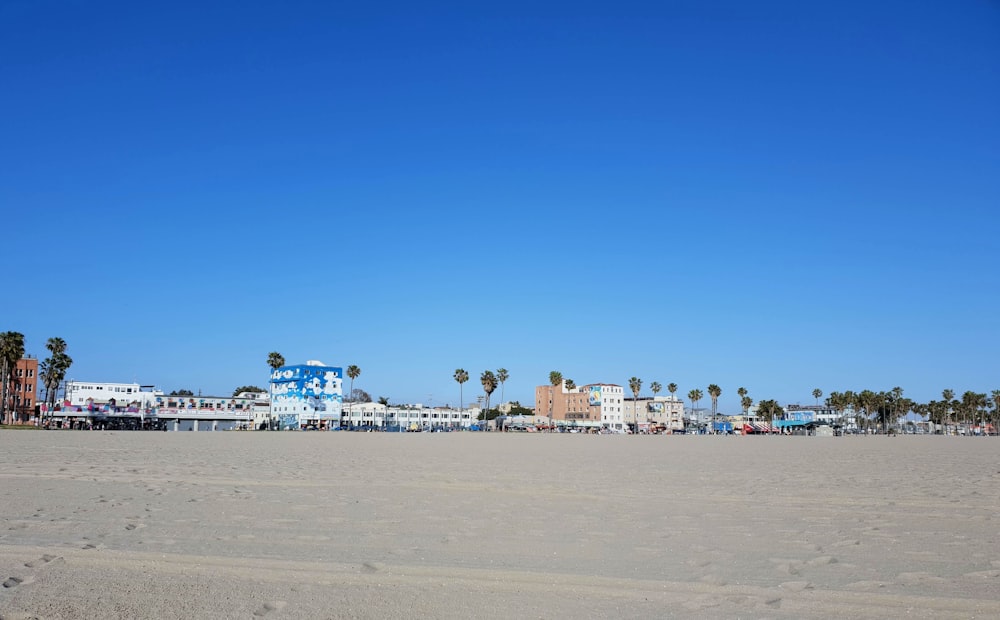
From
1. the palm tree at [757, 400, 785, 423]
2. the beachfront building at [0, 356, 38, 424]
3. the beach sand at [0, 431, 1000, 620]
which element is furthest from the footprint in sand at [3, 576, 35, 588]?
the palm tree at [757, 400, 785, 423]

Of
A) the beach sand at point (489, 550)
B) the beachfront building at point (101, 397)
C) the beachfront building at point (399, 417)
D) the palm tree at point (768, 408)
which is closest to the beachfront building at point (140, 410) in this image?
the beachfront building at point (101, 397)

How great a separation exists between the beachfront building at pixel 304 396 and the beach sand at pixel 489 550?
10320 centimetres

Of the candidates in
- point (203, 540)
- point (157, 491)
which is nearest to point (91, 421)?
point (157, 491)

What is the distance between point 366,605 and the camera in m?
6.25

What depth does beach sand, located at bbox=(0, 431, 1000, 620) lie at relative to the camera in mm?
6324

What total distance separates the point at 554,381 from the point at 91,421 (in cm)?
11188

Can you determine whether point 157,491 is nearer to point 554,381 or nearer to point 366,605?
point 366,605

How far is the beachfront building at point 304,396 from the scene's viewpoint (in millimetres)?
117438

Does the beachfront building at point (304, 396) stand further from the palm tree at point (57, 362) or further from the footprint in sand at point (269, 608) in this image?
the footprint in sand at point (269, 608)

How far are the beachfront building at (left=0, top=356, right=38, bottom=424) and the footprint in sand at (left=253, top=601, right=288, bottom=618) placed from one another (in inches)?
5281

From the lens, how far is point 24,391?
127750 mm

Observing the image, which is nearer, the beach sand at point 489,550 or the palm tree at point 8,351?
the beach sand at point 489,550

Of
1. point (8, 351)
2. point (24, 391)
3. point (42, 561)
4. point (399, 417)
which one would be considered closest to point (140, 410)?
point (8, 351)

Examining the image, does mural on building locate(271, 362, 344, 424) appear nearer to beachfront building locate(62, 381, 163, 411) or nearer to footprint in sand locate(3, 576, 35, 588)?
beachfront building locate(62, 381, 163, 411)
